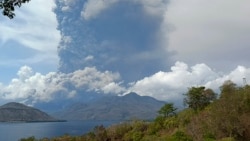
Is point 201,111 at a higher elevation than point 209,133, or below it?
higher

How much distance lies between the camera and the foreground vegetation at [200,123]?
6050 centimetres

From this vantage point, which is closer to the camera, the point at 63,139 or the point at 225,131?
the point at 225,131

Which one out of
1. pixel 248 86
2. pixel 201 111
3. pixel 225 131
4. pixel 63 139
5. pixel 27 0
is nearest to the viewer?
pixel 27 0

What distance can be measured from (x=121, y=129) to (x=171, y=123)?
54.2 ft

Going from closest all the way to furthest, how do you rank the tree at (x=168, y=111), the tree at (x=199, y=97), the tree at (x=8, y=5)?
the tree at (x=8, y=5)
the tree at (x=199, y=97)
the tree at (x=168, y=111)

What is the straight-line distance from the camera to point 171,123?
81688mm

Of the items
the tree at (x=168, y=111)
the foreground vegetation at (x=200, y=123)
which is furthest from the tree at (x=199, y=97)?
the tree at (x=168, y=111)

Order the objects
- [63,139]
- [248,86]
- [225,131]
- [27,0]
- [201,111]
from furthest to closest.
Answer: [63,139] → [201,111] → [248,86] → [225,131] → [27,0]

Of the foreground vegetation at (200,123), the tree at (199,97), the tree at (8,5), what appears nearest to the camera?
the tree at (8,5)

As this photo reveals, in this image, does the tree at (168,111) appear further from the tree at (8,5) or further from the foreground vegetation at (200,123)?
the tree at (8,5)

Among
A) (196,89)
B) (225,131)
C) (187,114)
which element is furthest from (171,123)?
(225,131)

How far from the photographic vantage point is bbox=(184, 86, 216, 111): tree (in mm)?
84125

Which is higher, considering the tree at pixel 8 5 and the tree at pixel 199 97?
the tree at pixel 199 97

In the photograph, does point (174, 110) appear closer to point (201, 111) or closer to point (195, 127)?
point (201, 111)
